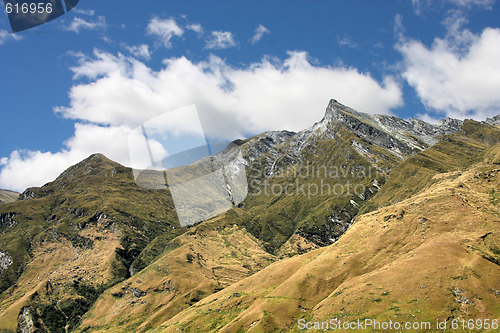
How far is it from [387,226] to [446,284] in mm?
44350

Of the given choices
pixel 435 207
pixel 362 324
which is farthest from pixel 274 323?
pixel 435 207

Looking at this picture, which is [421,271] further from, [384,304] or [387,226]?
[387,226]

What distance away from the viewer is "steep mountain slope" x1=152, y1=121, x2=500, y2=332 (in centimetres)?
7119

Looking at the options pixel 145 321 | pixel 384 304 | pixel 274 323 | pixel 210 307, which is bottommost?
pixel 145 321

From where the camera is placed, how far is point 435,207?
115250 mm

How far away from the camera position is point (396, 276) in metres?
83.4

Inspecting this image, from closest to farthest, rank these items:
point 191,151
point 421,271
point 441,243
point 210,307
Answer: point 191,151 → point 421,271 → point 441,243 → point 210,307

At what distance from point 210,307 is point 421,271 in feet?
276

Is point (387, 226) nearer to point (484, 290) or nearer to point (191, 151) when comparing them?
point (484, 290)

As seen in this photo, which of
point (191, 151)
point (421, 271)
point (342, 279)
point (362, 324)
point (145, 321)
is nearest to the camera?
point (191, 151)

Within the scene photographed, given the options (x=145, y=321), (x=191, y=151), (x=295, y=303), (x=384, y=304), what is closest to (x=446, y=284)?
(x=384, y=304)

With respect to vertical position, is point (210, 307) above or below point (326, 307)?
below

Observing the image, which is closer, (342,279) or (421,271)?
(421,271)

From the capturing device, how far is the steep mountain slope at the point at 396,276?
71.2 metres
